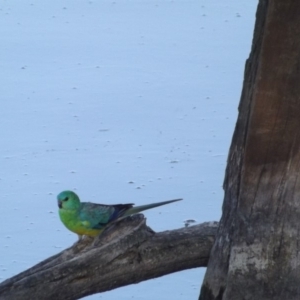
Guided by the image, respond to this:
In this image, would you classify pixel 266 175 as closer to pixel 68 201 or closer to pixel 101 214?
pixel 101 214

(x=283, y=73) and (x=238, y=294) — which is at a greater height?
(x=283, y=73)

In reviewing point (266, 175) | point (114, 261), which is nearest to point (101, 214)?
point (114, 261)

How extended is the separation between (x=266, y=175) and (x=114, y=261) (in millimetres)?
451

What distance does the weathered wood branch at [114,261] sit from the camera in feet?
7.16

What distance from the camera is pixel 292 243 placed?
209 cm

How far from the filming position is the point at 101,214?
2.56 m

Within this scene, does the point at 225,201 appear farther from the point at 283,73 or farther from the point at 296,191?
the point at 283,73

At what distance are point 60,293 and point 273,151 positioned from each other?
0.61m

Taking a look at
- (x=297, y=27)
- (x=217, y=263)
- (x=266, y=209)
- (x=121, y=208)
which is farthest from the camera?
(x=121, y=208)

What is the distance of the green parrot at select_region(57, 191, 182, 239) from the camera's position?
254 centimetres

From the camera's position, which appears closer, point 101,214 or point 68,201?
point 101,214

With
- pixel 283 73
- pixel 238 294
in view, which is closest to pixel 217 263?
pixel 238 294

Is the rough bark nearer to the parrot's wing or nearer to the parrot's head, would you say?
the parrot's wing

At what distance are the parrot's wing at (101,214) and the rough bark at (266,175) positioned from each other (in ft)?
1.32
